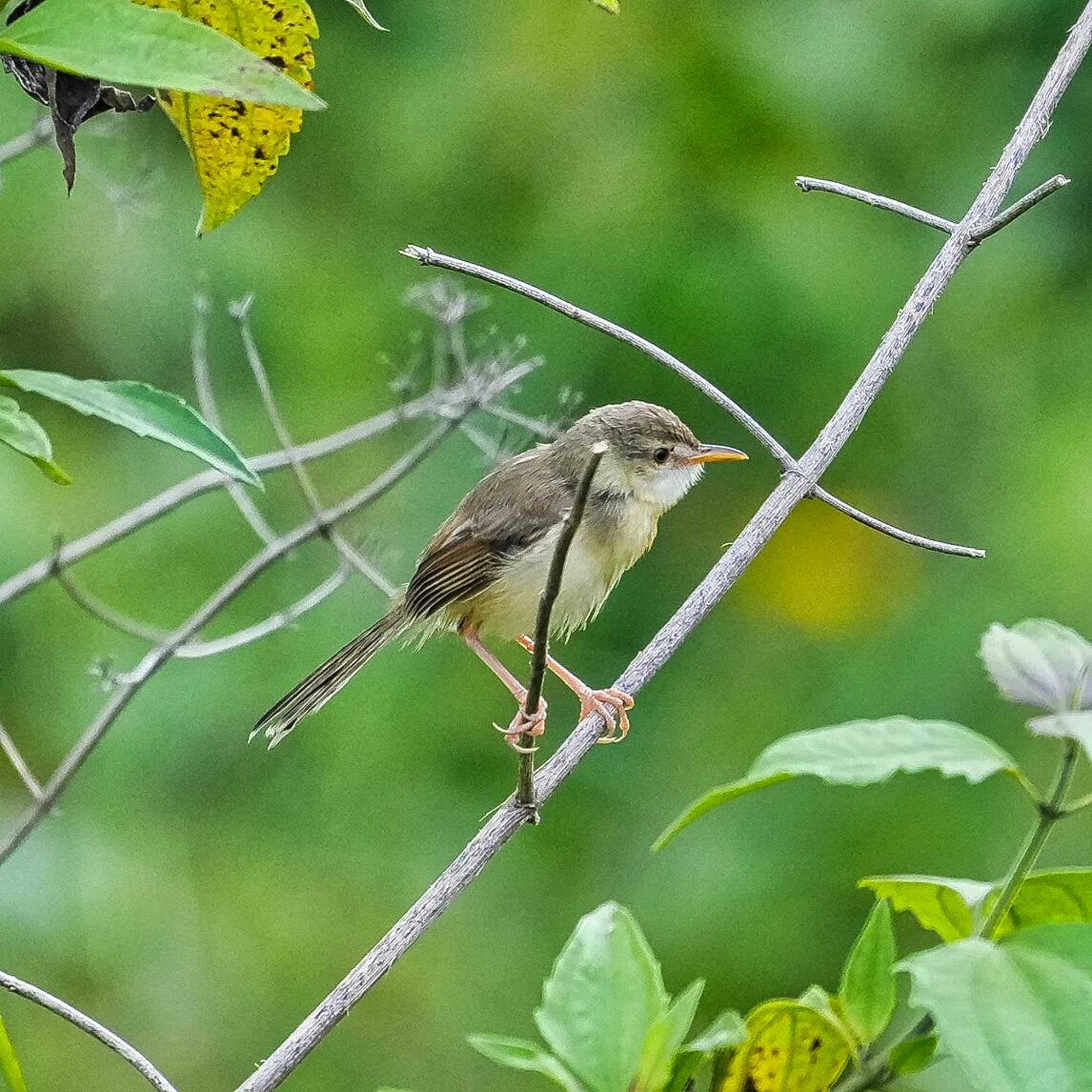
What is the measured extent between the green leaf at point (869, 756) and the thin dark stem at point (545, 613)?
28 centimetres

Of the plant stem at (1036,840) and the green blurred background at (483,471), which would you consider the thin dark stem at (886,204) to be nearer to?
the plant stem at (1036,840)

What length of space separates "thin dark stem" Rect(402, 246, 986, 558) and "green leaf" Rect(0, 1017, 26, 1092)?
0.85 m

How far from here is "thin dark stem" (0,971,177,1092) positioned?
1443mm

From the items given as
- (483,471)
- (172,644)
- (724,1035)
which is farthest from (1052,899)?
(483,471)

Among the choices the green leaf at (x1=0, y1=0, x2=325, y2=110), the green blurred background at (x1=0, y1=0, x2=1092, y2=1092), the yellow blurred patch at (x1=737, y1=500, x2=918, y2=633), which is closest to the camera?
the green leaf at (x1=0, y1=0, x2=325, y2=110)

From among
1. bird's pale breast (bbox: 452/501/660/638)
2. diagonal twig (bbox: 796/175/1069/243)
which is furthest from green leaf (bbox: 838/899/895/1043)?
bird's pale breast (bbox: 452/501/660/638)

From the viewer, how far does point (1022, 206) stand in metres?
1.74

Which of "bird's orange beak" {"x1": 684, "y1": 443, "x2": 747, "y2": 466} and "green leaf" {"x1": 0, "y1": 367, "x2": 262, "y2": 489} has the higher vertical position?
"green leaf" {"x1": 0, "y1": 367, "x2": 262, "y2": 489}

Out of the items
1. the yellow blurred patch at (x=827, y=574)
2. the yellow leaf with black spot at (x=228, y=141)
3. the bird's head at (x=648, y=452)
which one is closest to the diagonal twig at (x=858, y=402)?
the yellow leaf with black spot at (x=228, y=141)

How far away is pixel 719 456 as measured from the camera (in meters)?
3.72

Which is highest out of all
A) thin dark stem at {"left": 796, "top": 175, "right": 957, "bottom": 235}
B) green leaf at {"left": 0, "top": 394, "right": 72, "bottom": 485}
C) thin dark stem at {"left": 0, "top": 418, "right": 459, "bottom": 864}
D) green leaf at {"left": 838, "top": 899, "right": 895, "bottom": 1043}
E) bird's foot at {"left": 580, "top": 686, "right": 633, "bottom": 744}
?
thin dark stem at {"left": 796, "top": 175, "right": 957, "bottom": 235}

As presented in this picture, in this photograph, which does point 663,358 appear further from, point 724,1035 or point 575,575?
point 575,575

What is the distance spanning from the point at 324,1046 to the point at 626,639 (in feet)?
5.63

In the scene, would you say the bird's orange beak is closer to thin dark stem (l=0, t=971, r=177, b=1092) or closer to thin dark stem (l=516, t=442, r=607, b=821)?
thin dark stem (l=516, t=442, r=607, b=821)
